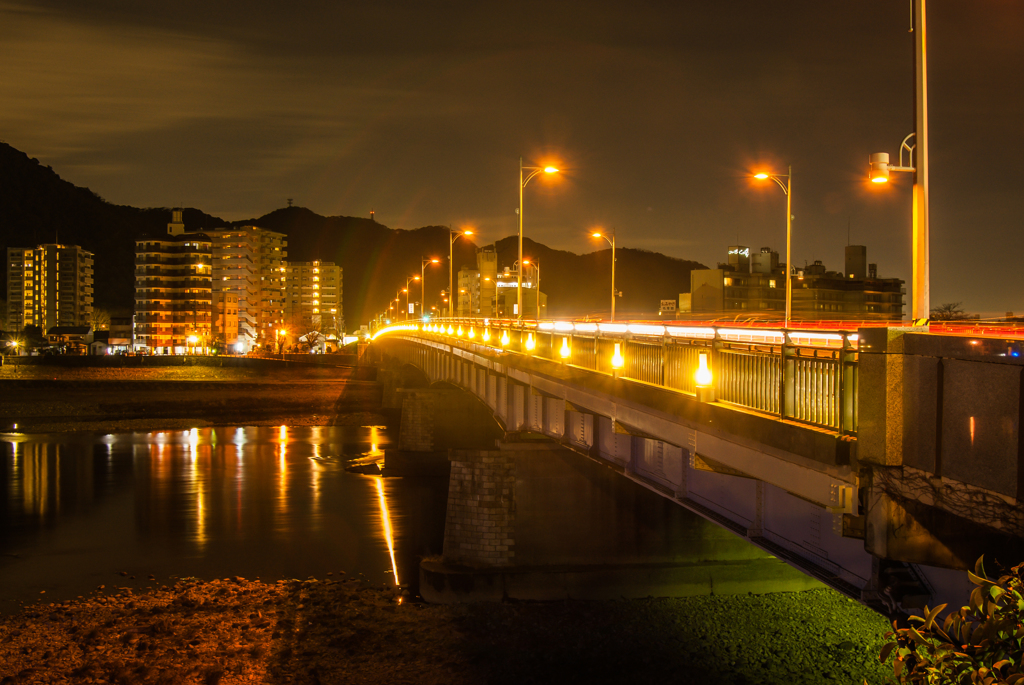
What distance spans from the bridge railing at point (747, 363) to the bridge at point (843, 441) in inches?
1.0

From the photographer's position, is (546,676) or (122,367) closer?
(546,676)

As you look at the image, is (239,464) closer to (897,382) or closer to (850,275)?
(897,382)

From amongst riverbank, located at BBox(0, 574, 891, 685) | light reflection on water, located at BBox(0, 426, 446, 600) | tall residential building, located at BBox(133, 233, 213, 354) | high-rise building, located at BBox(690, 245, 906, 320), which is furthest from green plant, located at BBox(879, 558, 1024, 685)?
tall residential building, located at BBox(133, 233, 213, 354)

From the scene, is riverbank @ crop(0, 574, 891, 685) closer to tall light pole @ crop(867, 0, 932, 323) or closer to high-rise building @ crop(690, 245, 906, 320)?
tall light pole @ crop(867, 0, 932, 323)

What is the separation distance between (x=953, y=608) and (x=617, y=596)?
49.1ft

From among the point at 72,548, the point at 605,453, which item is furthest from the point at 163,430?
the point at 605,453

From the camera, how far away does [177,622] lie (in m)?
21.4

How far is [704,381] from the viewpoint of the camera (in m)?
11.5

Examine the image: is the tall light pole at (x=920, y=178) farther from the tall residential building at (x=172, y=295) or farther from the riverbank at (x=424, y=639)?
the tall residential building at (x=172, y=295)

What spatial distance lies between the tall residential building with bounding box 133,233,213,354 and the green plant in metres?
168

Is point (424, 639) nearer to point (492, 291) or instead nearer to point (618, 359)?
point (618, 359)

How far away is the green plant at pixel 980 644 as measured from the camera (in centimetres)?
573

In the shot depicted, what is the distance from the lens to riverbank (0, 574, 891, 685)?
18797mm

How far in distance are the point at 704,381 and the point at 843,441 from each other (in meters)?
3.32
